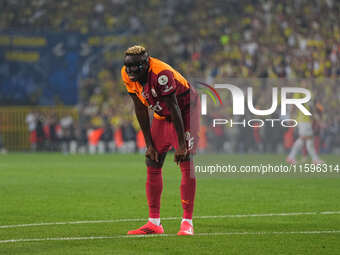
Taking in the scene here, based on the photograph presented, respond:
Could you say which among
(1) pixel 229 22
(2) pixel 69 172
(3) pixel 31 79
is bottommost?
(2) pixel 69 172

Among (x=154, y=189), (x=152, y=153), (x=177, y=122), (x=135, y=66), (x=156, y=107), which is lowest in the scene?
(x=154, y=189)

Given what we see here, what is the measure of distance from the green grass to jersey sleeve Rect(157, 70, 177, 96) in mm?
1427

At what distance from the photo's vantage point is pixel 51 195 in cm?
1341

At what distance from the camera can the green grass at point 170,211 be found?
7.37 m

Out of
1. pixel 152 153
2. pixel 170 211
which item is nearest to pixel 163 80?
pixel 152 153

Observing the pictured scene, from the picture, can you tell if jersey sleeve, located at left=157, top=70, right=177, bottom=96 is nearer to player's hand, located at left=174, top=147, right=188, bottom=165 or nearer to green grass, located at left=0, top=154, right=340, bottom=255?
player's hand, located at left=174, top=147, right=188, bottom=165

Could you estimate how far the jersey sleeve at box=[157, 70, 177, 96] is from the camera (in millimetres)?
7789

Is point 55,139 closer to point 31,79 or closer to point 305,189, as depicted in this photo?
point 31,79

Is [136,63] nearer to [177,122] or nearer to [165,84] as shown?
[165,84]

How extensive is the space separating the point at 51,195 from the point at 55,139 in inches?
848

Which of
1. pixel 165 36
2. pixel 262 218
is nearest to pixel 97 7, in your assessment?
pixel 165 36

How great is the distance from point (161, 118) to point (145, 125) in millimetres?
189

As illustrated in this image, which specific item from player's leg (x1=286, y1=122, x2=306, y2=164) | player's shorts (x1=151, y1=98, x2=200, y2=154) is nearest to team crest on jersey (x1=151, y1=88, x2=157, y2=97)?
player's shorts (x1=151, y1=98, x2=200, y2=154)

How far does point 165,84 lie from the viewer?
307 inches
